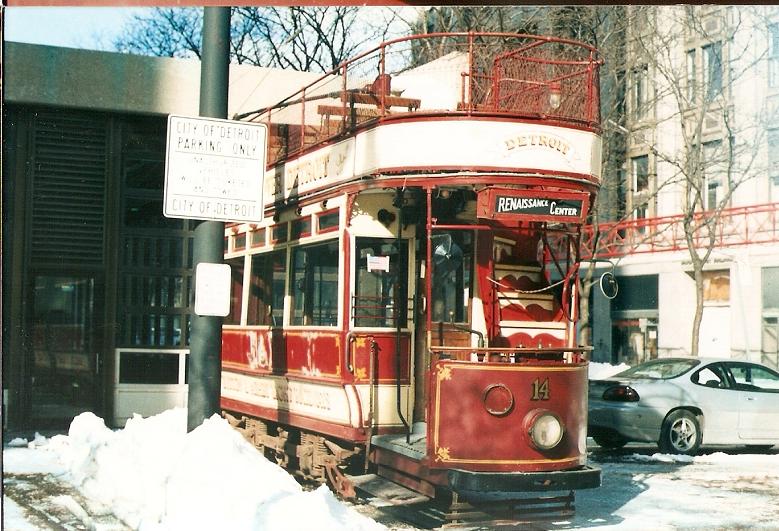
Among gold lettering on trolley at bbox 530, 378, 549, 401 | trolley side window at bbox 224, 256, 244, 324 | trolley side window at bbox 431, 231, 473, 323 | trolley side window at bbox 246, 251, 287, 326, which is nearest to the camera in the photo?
gold lettering on trolley at bbox 530, 378, 549, 401

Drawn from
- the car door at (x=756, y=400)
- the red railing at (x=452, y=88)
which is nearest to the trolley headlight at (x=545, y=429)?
the red railing at (x=452, y=88)

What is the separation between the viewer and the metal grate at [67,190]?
12.7 metres

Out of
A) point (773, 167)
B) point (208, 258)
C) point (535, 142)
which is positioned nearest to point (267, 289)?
point (208, 258)

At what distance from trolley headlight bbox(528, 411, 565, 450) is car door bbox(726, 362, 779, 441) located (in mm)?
5551

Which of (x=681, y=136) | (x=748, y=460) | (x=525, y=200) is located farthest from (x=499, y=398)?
(x=681, y=136)

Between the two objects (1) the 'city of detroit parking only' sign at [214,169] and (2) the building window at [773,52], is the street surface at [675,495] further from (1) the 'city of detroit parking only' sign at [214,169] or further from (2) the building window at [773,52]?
(2) the building window at [773,52]

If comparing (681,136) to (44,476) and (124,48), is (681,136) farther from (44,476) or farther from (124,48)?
(44,476)

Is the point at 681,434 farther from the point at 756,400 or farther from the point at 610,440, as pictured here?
the point at 756,400

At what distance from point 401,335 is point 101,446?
118 inches

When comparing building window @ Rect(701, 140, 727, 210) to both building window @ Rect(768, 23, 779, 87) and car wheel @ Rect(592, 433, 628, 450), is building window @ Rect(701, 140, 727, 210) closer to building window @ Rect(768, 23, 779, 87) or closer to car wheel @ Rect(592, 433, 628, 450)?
building window @ Rect(768, 23, 779, 87)

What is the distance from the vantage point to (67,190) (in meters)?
12.8

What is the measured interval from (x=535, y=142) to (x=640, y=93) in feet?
29.6

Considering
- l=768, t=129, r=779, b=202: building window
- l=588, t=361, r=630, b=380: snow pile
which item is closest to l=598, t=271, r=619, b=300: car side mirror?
l=588, t=361, r=630, b=380: snow pile

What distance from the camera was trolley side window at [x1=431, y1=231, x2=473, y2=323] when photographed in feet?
28.8
